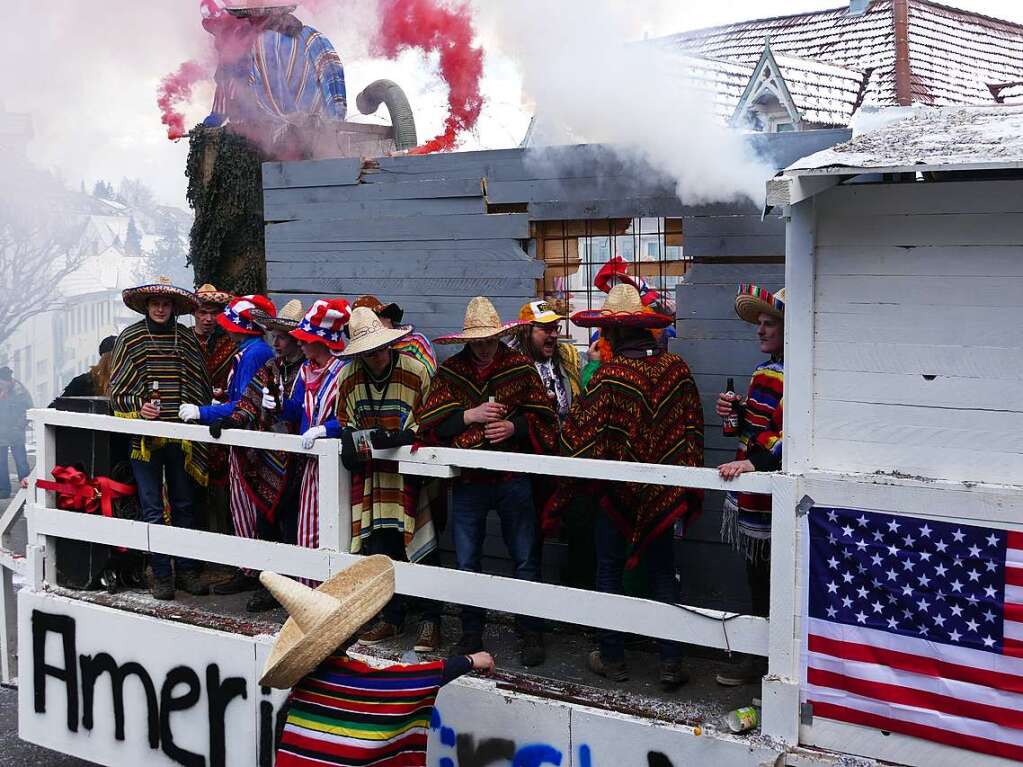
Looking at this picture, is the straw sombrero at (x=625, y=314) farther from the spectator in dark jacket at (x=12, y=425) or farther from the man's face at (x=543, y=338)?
the spectator in dark jacket at (x=12, y=425)

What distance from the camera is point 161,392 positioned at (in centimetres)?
655

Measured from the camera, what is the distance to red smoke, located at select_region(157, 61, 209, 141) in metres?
9.82

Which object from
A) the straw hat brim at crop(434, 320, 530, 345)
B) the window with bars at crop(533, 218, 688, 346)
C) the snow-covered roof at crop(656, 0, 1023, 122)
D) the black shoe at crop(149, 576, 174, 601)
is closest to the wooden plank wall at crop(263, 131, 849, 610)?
the window with bars at crop(533, 218, 688, 346)

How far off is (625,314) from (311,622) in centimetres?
197

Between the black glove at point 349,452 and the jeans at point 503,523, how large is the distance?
1.71ft

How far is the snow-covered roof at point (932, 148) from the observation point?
3.61m

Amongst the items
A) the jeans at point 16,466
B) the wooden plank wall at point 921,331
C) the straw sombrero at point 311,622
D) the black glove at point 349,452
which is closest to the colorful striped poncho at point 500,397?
the black glove at point 349,452

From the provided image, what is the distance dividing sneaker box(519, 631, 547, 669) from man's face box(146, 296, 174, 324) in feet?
9.43

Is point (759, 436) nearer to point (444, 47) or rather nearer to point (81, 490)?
point (81, 490)

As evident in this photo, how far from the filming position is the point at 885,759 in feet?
13.2

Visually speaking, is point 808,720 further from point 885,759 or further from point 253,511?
point 253,511

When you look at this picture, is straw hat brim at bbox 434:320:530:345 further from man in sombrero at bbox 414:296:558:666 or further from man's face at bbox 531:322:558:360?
man's face at bbox 531:322:558:360

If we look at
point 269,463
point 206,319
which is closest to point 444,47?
point 206,319

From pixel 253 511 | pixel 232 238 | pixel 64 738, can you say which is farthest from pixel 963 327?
pixel 232 238
